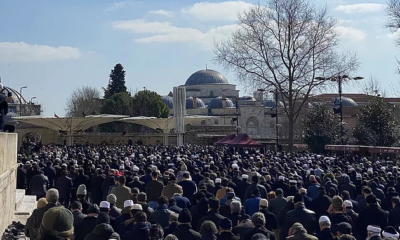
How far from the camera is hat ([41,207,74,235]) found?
233 inches

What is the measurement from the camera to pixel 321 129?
41.3 m

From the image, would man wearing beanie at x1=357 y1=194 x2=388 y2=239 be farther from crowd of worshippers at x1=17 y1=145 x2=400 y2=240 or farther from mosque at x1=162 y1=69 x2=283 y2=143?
mosque at x1=162 y1=69 x2=283 y2=143

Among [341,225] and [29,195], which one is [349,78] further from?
[341,225]

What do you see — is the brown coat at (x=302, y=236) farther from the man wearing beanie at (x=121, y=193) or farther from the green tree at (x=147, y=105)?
the green tree at (x=147, y=105)

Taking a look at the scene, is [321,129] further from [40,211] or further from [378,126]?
[40,211]

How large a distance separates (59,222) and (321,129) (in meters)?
36.9

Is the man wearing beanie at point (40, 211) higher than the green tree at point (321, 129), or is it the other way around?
the green tree at point (321, 129)

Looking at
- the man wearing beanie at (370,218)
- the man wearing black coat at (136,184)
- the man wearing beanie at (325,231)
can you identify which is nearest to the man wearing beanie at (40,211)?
the man wearing beanie at (325,231)

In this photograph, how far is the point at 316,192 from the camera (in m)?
12.7

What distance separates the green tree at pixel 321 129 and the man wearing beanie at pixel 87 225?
32.4m

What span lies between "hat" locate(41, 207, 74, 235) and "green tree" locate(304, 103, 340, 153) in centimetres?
3436

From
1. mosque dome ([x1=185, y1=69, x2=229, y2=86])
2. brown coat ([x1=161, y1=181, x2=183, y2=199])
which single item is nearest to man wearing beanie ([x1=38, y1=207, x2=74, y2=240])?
brown coat ([x1=161, y1=181, x2=183, y2=199])

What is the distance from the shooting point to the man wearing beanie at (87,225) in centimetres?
787

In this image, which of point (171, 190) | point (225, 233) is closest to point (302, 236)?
point (225, 233)
